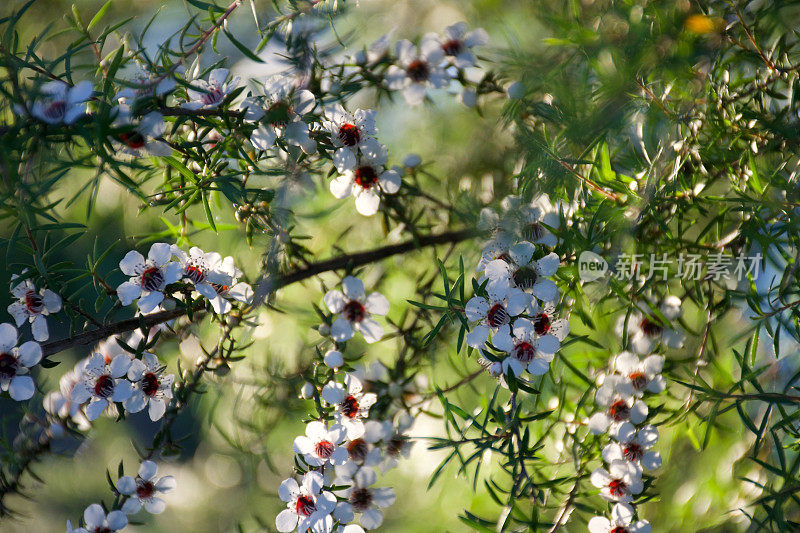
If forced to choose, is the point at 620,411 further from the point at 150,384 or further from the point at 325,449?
the point at 150,384

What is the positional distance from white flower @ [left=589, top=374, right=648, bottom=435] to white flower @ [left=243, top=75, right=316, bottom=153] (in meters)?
0.37

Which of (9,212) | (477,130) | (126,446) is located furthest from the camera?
(126,446)

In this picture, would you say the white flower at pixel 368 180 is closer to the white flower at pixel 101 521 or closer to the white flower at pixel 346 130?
the white flower at pixel 346 130

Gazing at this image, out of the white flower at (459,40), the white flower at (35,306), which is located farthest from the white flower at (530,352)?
the white flower at (35,306)

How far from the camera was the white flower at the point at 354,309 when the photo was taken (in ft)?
2.01

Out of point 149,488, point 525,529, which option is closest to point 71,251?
point 149,488

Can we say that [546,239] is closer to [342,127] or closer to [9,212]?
[342,127]

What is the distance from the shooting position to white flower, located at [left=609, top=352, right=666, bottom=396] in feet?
1.90

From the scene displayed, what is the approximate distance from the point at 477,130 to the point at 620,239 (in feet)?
0.92

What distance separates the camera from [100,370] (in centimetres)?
56

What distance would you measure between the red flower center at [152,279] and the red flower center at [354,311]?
190 millimetres

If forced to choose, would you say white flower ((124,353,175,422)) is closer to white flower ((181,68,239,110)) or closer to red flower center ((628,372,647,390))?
white flower ((181,68,239,110))

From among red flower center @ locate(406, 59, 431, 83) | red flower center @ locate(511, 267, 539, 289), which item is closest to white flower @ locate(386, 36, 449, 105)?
red flower center @ locate(406, 59, 431, 83)

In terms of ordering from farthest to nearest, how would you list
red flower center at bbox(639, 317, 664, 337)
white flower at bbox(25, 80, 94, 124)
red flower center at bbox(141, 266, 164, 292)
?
1. red flower center at bbox(639, 317, 664, 337)
2. red flower center at bbox(141, 266, 164, 292)
3. white flower at bbox(25, 80, 94, 124)
